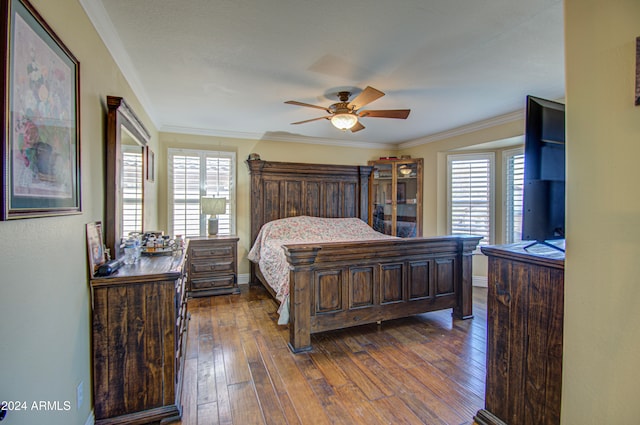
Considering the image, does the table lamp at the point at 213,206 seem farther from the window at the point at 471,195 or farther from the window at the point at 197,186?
the window at the point at 471,195

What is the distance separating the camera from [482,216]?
4848 millimetres

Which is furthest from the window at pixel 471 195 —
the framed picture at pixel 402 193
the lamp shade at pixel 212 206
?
the lamp shade at pixel 212 206

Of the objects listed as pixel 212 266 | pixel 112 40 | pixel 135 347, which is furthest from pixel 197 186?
pixel 135 347

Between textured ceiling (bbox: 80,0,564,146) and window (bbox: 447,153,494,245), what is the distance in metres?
1.24

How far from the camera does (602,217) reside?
3.83ft

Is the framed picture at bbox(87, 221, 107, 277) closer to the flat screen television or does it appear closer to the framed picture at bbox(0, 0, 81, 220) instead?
the framed picture at bbox(0, 0, 81, 220)

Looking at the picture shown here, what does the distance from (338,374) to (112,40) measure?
2998mm

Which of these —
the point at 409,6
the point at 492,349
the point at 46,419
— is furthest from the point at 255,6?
the point at 492,349

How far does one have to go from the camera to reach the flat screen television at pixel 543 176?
57.5 inches

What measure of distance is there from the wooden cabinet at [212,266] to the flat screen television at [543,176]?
385cm

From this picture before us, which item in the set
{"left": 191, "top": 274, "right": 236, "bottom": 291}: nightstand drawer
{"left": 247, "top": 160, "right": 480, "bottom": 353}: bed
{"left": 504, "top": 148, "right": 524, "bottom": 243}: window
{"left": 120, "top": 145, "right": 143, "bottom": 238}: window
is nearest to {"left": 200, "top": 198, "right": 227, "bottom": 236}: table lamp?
{"left": 191, "top": 274, "right": 236, "bottom": 291}: nightstand drawer

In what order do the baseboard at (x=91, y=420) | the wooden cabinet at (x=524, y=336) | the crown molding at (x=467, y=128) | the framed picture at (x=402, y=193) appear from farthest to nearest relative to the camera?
the framed picture at (x=402, y=193)
the crown molding at (x=467, y=128)
the baseboard at (x=91, y=420)
the wooden cabinet at (x=524, y=336)

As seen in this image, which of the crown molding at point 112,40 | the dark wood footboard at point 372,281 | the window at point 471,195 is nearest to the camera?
the crown molding at point 112,40

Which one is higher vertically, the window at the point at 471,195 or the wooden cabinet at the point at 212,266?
the window at the point at 471,195
